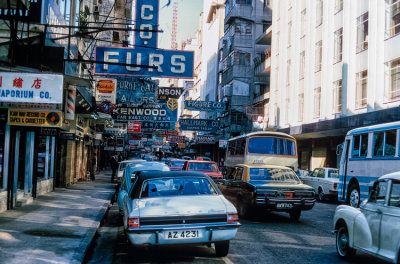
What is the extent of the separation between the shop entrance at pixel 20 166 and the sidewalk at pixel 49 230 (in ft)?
1.37

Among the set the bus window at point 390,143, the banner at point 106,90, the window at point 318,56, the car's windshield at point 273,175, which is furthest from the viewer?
the window at point 318,56

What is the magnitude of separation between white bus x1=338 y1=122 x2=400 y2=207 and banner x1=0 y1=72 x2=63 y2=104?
32.6 feet

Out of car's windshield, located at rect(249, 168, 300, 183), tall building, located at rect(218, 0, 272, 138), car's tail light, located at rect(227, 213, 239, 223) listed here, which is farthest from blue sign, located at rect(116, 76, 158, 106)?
tall building, located at rect(218, 0, 272, 138)

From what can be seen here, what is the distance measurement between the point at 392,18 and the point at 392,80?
3236 mm

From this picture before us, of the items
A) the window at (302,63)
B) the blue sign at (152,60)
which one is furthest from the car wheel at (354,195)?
the window at (302,63)

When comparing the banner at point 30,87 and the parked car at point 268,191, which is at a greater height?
the banner at point 30,87

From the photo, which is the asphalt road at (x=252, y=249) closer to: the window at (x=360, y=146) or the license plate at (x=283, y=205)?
the license plate at (x=283, y=205)

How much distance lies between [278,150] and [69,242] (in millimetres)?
15378

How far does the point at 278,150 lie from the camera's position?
2327 cm

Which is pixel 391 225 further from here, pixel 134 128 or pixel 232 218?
pixel 134 128

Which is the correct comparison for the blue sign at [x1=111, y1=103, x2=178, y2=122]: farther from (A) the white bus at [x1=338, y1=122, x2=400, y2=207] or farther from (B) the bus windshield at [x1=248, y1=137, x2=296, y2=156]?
(A) the white bus at [x1=338, y1=122, x2=400, y2=207]

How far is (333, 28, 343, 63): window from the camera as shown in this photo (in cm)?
3111

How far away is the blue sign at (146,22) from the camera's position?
58.0 feet

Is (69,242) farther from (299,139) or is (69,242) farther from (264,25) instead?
(264,25)
